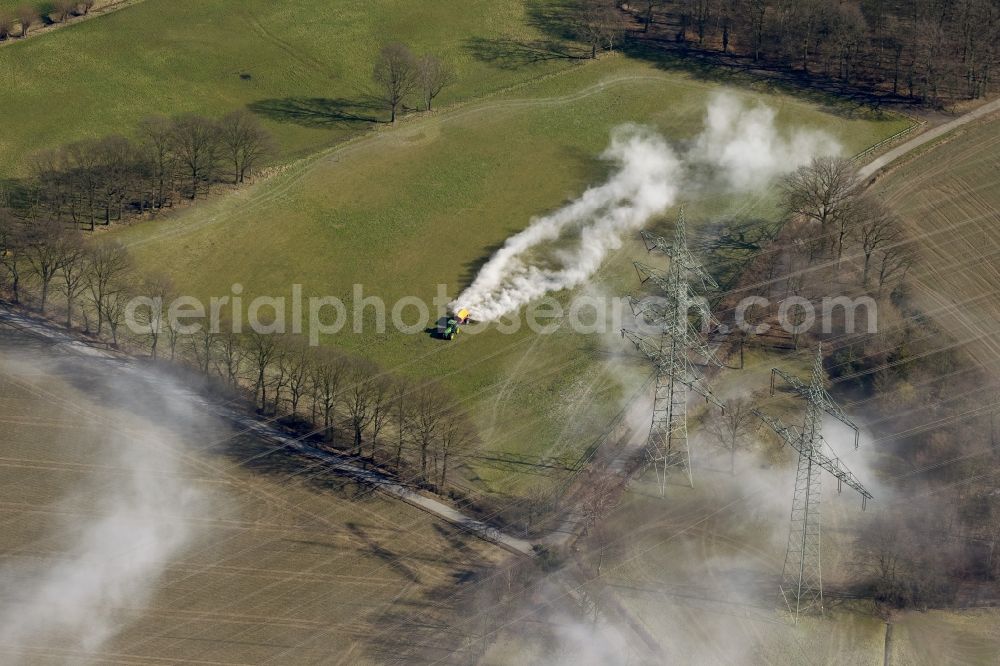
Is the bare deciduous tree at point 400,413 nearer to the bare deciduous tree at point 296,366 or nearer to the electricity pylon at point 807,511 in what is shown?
the bare deciduous tree at point 296,366

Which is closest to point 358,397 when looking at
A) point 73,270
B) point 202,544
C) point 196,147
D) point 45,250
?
point 202,544

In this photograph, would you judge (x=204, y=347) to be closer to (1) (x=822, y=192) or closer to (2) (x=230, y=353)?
(2) (x=230, y=353)

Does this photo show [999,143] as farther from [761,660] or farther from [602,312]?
[761,660]

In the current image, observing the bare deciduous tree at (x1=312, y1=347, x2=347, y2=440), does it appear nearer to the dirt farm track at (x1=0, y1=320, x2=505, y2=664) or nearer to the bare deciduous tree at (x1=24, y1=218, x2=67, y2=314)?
the dirt farm track at (x1=0, y1=320, x2=505, y2=664)

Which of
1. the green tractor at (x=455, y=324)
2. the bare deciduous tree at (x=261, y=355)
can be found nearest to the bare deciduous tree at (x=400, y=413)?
the green tractor at (x=455, y=324)

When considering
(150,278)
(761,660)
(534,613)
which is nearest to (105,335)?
(150,278)

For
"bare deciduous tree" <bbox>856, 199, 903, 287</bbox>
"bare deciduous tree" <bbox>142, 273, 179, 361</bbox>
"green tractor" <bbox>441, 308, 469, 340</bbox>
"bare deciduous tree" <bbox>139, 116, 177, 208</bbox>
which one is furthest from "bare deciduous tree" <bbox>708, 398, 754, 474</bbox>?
"bare deciduous tree" <bbox>139, 116, 177, 208</bbox>
